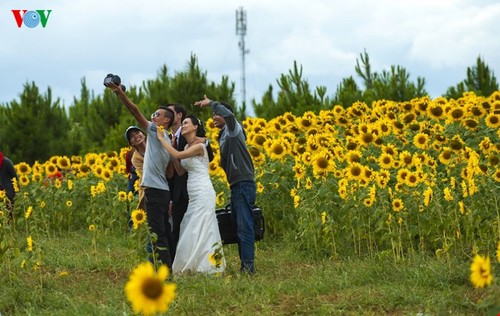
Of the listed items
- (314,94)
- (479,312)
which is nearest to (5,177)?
(479,312)

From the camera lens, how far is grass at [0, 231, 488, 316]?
6234 millimetres

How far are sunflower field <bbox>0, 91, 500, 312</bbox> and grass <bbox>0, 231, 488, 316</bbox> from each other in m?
0.26

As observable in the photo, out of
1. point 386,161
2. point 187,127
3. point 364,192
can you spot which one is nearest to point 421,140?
point 386,161

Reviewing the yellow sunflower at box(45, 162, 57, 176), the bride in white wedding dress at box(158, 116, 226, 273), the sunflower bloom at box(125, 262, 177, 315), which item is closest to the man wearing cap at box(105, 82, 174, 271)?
the bride in white wedding dress at box(158, 116, 226, 273)

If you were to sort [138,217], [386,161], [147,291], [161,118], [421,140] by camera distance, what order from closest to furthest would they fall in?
[147,291] < [138,217] < [161,118] < [386,161] < [421,140]

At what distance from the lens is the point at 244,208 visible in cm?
773

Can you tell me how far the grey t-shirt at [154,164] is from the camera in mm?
7383

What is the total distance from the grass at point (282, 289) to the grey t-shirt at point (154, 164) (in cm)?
60

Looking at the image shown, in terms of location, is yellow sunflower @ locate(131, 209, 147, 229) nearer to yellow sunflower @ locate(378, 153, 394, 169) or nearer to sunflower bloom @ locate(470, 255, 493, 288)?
yellow sunflower @ locate(378, 153, 394, 169)

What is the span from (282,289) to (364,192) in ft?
7.10

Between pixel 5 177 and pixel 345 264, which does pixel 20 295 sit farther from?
pixel 5 177

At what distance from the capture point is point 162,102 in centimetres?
2153

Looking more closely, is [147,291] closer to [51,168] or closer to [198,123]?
[198,123]

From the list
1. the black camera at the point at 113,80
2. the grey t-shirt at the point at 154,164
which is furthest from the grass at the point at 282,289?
the black camera at the point at 113,80
